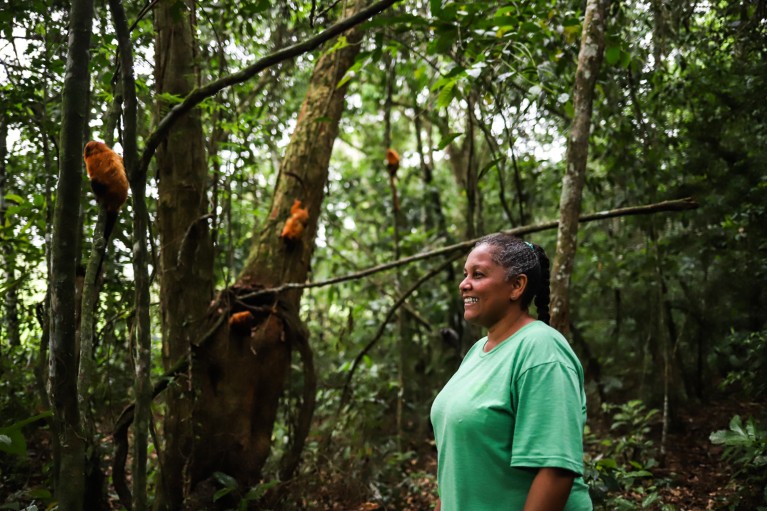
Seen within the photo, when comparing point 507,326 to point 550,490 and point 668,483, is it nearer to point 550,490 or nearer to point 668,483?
point 550,490

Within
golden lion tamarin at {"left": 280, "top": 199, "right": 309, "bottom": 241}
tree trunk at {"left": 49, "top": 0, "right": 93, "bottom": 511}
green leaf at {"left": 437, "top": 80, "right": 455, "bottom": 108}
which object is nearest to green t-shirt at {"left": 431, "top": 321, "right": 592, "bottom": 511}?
tree trunk at {"left": 49, "top": 0, "right": 93, "bottom": 511}

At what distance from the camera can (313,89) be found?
5062 millimetres

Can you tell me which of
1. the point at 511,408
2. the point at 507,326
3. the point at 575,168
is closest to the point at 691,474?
the point at 575,168

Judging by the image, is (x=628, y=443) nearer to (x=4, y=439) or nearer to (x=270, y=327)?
(x=270, y=327)

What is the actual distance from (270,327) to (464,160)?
588cm

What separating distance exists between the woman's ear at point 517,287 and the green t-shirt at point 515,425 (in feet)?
0.47

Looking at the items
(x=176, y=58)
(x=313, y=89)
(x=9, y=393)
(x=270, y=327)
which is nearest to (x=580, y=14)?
(x=313, y=89)

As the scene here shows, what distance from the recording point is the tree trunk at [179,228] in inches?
151

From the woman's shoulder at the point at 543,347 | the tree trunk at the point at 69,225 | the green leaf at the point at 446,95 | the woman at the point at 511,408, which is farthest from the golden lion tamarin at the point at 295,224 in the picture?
the woman's shoulder at the point at 543,347

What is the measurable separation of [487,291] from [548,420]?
1.58 feet

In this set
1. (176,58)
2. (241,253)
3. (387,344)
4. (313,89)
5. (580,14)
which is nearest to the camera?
(176,58)

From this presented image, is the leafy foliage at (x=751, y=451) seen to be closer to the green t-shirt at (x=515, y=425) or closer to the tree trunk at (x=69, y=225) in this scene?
the green t-shirt at (x=515, y=425)

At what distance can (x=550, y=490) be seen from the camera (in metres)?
1.48

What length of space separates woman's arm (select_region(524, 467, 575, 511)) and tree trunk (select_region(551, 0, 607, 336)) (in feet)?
5.28
